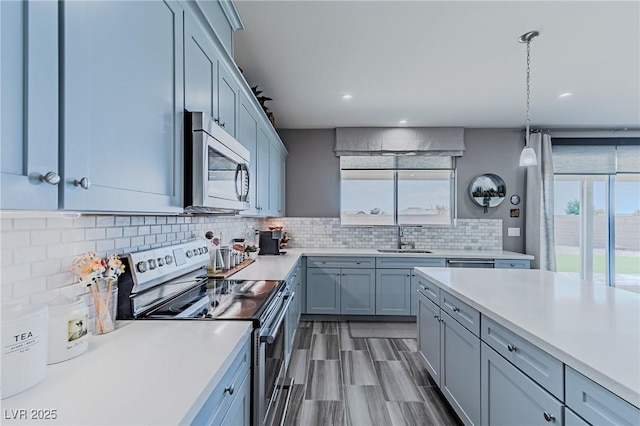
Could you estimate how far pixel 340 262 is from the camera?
3902 mm

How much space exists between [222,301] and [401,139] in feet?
11.7

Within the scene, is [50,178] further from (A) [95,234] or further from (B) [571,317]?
(B) [571,317]

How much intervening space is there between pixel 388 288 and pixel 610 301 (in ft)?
8.01

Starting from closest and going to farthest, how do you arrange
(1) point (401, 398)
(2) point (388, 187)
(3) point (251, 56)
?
1. (1) point (401, 398)
2. (3) point (251, 56)
3. (2) point (388, 187)

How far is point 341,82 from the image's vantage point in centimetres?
291

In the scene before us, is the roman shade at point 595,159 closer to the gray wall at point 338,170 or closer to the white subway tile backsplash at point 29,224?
the gray wall at point 338,170

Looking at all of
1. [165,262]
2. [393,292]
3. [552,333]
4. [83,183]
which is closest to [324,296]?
[393,292]

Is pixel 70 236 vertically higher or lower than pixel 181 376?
higher

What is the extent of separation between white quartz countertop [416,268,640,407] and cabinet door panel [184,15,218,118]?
1.63m

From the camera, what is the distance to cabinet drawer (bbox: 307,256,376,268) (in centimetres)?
390

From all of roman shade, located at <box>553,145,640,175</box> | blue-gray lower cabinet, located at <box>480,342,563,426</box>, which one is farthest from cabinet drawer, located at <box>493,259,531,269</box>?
blue-gray lower cabinet, located at <box>480,342,563,426</box>

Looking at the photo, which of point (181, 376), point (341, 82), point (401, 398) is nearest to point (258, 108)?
point (341, 82)

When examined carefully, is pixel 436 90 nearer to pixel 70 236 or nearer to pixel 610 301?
pixel 610 301

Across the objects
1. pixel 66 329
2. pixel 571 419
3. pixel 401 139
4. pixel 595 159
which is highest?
pixel 401 139
